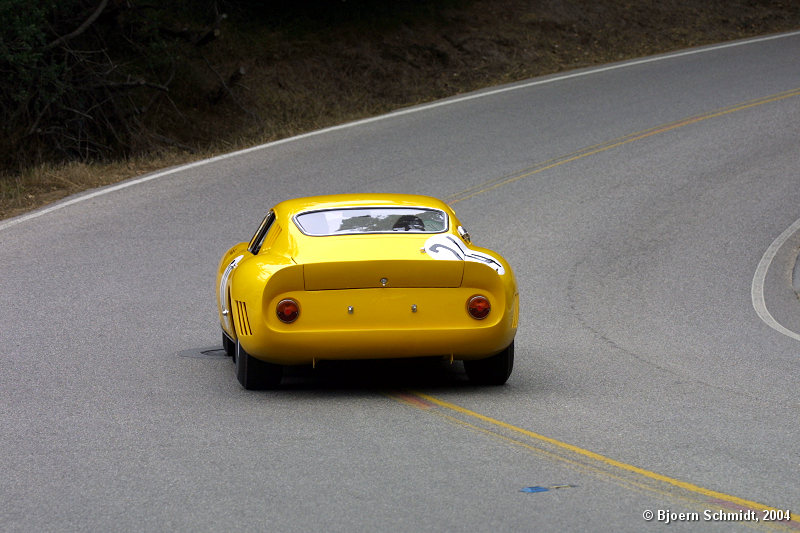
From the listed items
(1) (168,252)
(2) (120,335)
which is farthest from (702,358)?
(1) (168,252)

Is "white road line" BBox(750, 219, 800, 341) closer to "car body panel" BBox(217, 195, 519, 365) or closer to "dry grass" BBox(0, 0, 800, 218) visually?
"car body panel" BBox(217, 195, 519, 365)

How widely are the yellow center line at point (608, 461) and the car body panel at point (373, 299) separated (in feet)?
1.60

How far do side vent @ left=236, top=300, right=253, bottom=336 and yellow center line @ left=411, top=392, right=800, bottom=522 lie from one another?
129 cm

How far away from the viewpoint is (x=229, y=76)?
90.3 feet

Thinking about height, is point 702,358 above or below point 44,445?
below

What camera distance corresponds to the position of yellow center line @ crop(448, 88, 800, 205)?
17.7 m

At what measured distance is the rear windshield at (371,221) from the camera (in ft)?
26.4

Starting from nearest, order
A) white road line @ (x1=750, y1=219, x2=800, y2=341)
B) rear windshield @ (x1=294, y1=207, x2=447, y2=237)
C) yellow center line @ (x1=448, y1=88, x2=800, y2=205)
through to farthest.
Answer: rear windshield @ (x1=294, y1=207, x2=447, y2=237), white road line @ (x1=750, y1=219, x2=800, y2=341), yellow center line @ (x1=448, y1=88, x2=800, y2=205)

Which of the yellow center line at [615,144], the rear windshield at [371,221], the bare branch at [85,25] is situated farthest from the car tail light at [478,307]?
the bare branch at [85,25]

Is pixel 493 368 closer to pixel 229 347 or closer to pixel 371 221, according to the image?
pixel 371 221

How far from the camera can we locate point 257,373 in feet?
25.5

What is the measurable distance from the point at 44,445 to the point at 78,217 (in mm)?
10052

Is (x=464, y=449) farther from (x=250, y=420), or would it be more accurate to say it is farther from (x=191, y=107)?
(x=191, y=107)

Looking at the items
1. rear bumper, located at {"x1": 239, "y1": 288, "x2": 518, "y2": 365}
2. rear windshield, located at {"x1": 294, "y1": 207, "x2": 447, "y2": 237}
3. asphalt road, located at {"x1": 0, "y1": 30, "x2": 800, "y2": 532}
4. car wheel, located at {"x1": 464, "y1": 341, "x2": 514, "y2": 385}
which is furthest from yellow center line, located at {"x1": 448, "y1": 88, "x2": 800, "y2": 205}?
rear bumper, located at {"x1": 239, "y1": 288, "x2": 518, "y2": 365}
